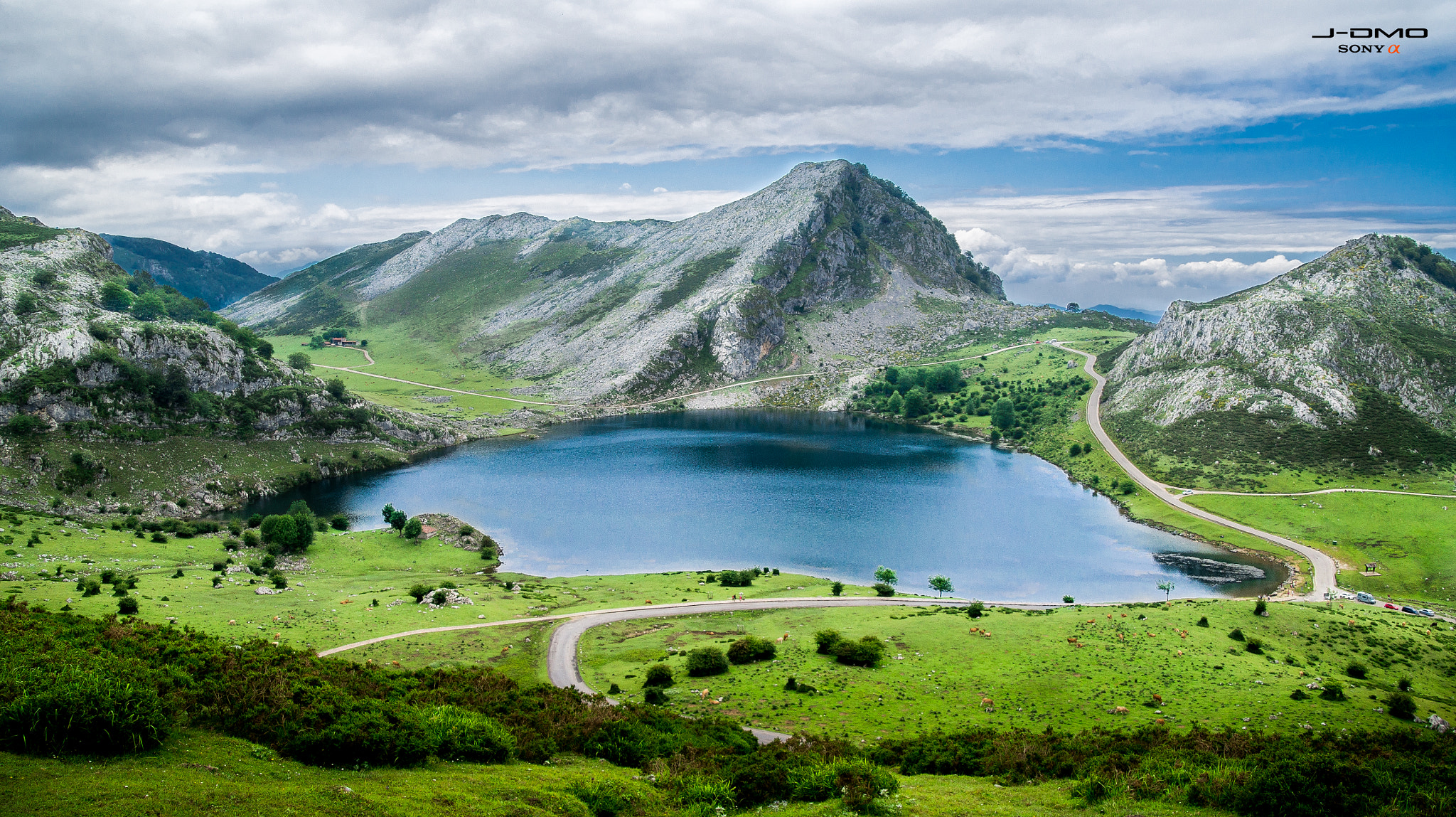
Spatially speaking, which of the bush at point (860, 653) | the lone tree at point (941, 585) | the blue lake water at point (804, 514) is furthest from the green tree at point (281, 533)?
the lone tree at point (941, 585)

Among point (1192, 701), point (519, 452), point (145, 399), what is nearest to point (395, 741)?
point (1192, 701)

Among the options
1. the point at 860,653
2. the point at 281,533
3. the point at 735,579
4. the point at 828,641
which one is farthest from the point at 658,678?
the point at 281,533

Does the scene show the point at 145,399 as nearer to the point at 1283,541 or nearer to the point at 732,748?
the point at 732,748

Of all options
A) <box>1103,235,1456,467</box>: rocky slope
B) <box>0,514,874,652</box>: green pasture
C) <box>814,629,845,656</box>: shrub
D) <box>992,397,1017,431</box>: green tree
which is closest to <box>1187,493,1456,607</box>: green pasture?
<box>1103,235,1456,467</box>: rocky slope

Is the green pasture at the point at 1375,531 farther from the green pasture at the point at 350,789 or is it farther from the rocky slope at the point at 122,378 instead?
the rocky slope at the point at 122,378

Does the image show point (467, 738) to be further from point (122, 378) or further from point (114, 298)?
point (114, 298)

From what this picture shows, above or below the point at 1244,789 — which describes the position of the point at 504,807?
above
